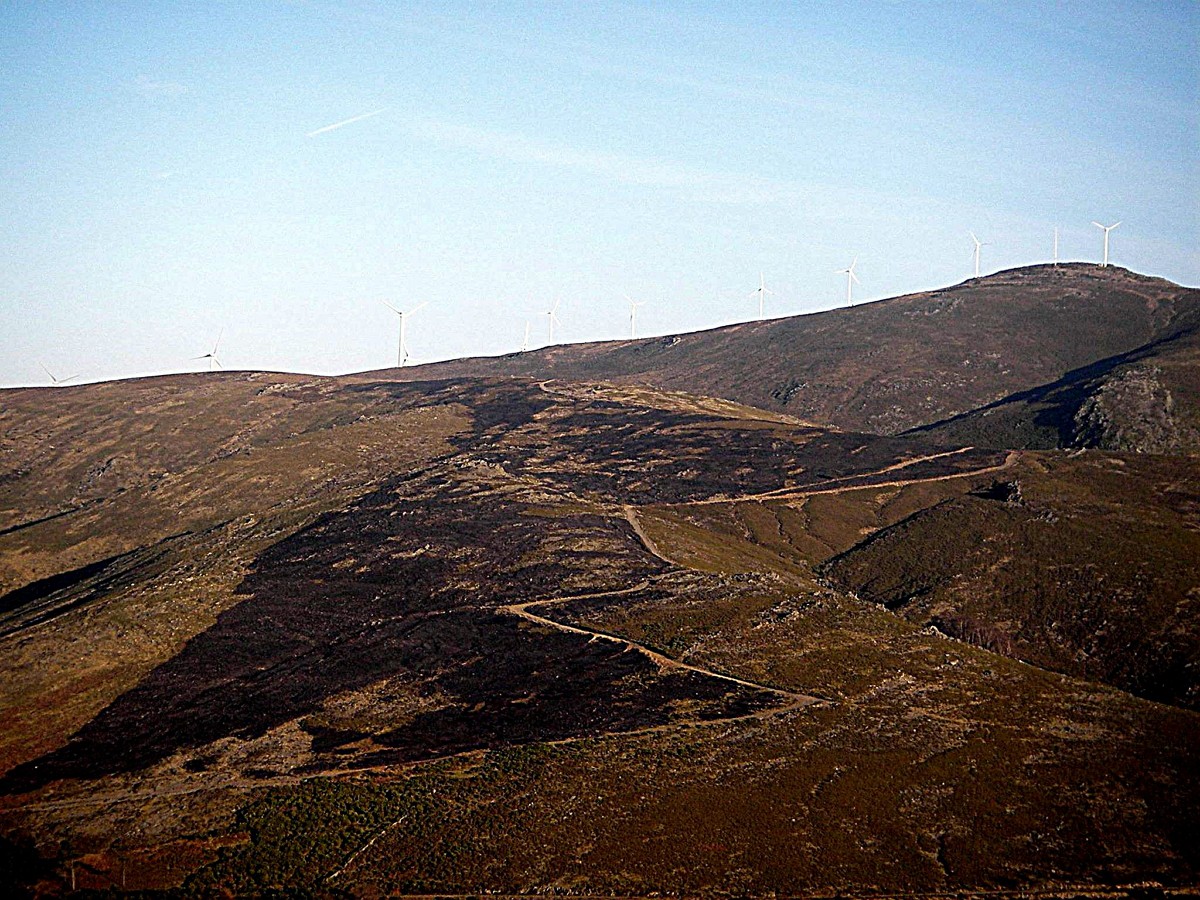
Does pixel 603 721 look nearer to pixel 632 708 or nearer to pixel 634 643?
pixel 632 708

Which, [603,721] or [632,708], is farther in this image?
[632,708]

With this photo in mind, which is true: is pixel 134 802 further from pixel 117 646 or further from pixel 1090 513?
pixel 1090 513

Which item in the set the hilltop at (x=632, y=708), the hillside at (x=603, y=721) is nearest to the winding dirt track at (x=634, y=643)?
the hilltop at (x=632, y=708)

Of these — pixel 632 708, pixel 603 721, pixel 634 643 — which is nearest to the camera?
pixel 603 721

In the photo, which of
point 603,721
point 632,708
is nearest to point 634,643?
point 632,708

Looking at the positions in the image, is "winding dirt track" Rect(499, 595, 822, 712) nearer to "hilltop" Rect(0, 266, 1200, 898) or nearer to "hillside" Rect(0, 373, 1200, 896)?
"hilltop" Rect(0, 266, 1200, 898)

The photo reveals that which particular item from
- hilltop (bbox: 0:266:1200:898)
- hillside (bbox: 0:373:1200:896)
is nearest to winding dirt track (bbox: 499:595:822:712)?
hilltop (bbox: 0:266:1200:898)

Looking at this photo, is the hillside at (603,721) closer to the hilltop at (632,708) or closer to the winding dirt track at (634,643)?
the hilltop at (632,708)

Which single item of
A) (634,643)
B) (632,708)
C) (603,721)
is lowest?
(603,721)

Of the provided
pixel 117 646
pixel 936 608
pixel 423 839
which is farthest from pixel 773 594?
pixel 117 646
